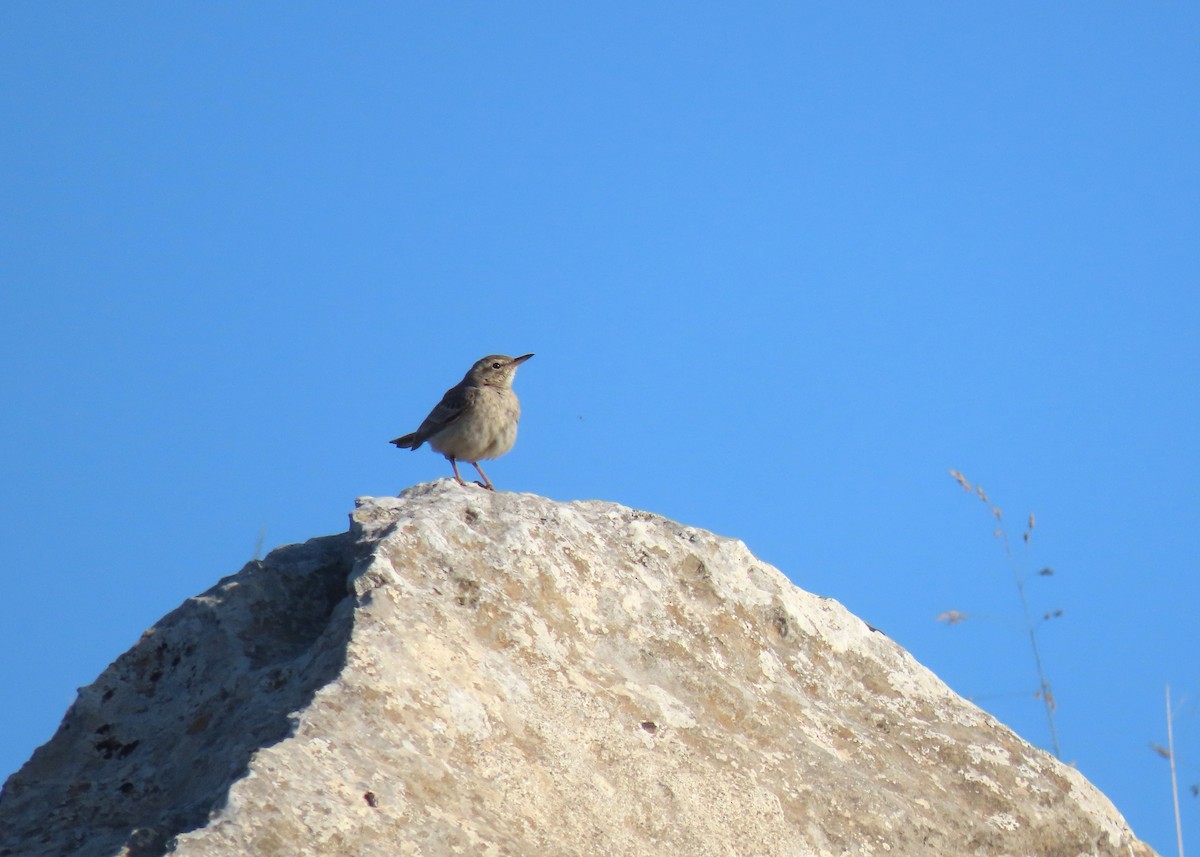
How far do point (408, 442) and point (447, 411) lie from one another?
0.69 meters

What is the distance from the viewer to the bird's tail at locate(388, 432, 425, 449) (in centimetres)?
1030

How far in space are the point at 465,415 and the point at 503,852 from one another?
6771 mm

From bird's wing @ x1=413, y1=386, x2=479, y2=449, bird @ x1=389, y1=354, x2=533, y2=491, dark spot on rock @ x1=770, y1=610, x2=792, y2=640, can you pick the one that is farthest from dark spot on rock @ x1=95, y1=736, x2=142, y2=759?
bird's wing @ x1=413, y1=386, x2=479, y2=449

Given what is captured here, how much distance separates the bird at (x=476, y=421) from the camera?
970cm

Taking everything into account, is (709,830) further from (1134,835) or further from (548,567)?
(1134,835)

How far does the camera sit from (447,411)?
390 inches

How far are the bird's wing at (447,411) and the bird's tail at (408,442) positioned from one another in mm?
20

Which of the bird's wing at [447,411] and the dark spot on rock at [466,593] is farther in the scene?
the bird's wing at [447,411]

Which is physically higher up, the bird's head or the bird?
the bird's head

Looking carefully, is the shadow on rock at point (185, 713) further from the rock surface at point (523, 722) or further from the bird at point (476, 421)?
the bird at point (476, 421)

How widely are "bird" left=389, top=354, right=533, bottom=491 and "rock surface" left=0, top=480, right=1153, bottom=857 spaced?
5.06m

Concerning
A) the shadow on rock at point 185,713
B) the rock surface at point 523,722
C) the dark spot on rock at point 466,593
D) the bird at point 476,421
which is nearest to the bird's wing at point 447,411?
the bird at point 476,421

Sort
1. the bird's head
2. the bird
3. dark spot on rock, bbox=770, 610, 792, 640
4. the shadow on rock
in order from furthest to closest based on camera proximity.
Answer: the bird's head
the bird
dark spot on rock, bbox=770, 610, 792, 640
the shadow on rock

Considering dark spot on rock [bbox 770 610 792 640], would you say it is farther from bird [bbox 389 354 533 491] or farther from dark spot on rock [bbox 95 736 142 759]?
bird [bbox 389 354 533 491]
